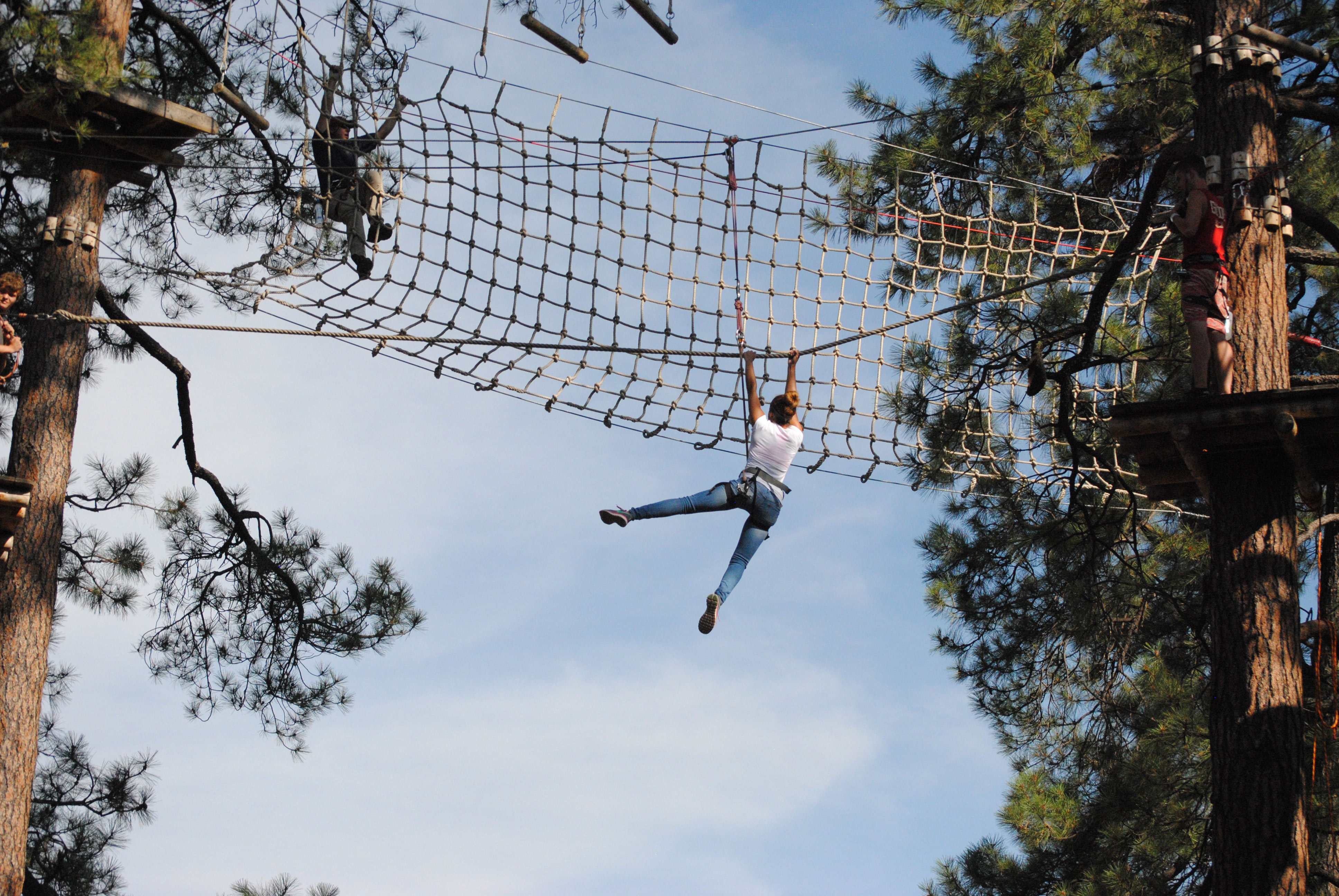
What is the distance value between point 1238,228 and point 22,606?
14.3 ft

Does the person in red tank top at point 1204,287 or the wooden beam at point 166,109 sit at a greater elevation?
the wooden beam at point 166,109

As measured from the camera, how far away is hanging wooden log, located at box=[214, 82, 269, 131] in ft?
15.4

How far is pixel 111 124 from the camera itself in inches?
215

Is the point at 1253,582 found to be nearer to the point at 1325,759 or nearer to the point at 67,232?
the point at 1325,759

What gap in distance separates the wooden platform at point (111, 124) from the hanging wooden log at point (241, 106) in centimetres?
37

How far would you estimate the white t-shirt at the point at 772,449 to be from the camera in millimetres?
5301

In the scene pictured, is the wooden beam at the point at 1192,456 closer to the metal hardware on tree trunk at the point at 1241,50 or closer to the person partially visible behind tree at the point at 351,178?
the metal hardware on tree trunk at the point at 1241,50

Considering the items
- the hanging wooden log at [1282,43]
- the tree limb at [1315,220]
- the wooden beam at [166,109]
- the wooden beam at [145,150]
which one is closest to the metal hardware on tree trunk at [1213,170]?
the tree limb at [1315,220]

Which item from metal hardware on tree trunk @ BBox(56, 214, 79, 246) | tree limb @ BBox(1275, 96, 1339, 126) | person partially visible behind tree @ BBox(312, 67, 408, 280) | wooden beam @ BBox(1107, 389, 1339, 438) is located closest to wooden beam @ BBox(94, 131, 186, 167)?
metal hardware on tree trunk @ BBox(56, 214, 79, 246)

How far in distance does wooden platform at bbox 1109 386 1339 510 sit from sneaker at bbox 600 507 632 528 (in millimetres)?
1686

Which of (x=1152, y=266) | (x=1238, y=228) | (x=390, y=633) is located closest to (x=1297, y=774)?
(x=1238, y=228)

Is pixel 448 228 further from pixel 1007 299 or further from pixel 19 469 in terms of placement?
pixel 1007 299

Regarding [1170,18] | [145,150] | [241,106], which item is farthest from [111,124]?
[1170,18]

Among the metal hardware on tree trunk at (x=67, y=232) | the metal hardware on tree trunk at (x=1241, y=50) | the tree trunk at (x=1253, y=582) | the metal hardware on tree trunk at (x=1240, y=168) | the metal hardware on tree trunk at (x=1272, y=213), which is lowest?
the tree trunk at (x=1253, y=582)
